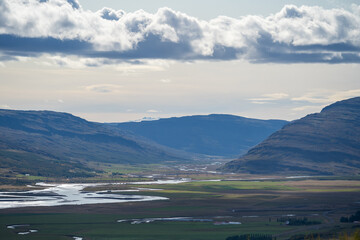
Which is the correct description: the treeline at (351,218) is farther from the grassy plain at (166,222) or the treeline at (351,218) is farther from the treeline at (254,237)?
the treeline at (254,237)

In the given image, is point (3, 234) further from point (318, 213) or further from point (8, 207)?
point (318, 213)

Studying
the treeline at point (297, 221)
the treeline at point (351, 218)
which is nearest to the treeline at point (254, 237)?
the treeline at point (297, 221)

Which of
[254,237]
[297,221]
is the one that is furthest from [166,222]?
[254,237]

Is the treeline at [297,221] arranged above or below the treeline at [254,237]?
below

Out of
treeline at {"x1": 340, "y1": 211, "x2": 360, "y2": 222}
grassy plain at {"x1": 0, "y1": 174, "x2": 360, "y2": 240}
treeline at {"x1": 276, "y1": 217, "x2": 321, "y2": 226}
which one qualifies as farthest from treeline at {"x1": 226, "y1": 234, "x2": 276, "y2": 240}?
treeline at {"x1": 340, "y1": 211, "x2": 360, "y2": 222}

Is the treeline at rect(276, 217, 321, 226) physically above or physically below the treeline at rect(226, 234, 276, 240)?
below

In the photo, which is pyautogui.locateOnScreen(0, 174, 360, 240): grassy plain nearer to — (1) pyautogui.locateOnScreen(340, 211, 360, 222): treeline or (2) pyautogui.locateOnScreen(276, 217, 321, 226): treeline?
(2) pyautogui.locateOnScreen(276, 217, 321, 226): treeline

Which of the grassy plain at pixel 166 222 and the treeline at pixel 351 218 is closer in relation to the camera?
the grassy plain at pixel 166 222

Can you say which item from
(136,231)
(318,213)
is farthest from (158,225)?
(318,213)

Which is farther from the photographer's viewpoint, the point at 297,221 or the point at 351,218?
the point at 351,218

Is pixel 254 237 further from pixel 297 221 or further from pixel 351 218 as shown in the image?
pixel 351 218

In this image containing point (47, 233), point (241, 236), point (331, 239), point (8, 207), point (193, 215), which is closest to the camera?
point (331, 239)
